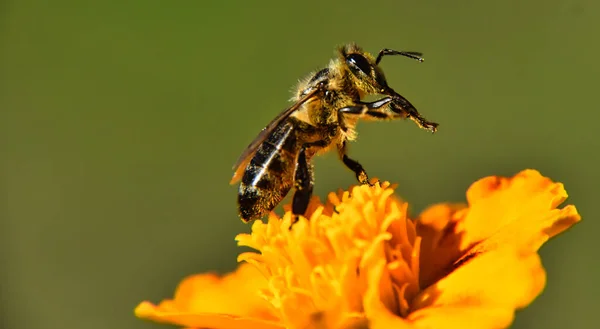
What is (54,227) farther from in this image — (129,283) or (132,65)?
(132,65)

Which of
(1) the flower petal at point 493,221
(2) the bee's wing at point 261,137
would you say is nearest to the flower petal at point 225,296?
(2) the bee's wing at point 261,137

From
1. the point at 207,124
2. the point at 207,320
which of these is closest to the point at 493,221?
the point at 207,320

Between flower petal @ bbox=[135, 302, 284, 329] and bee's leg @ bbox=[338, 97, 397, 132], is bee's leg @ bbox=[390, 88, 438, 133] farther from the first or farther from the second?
flower petal @ bbox=[135, 302, 284, 329]

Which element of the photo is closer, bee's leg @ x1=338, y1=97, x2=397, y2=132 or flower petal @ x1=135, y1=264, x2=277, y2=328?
bee's leg @ x1=338, y1=97, x2=397, y2=132

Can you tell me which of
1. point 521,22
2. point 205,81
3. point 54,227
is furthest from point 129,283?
point 521,22

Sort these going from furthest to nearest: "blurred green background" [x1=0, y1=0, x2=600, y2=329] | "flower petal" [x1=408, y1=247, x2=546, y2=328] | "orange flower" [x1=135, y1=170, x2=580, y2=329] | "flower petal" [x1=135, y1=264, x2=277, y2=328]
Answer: "blurred green background" [x1=0, y1=0, x2=600, y2=329] < "flower petal" [x1=135, y1=264, x2=277, y2=328] < "orange flower" [x1=135, y1=170, x2=580, y2=329] < "flower petal" [x1=408, y1=247, x2=546, y2=328]

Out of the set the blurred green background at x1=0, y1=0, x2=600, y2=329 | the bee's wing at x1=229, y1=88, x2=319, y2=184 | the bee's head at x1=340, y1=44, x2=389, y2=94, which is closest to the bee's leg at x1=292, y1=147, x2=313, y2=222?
the bee's wing at x1=229, y1=88, x2=319, y2=184
